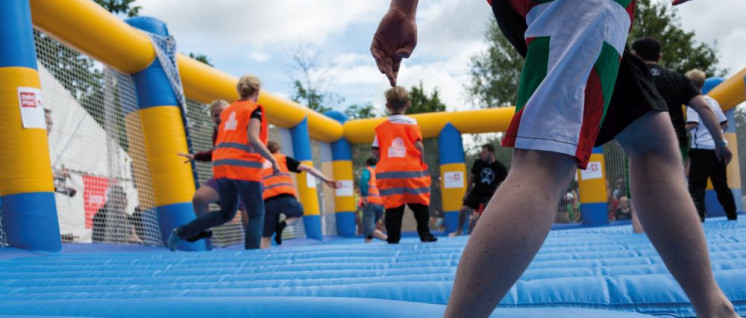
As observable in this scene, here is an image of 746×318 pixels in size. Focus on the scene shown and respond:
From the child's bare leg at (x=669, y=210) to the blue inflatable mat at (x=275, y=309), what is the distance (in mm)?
327

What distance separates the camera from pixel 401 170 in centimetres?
478

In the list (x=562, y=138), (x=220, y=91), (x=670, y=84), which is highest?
(x=220, y=91)

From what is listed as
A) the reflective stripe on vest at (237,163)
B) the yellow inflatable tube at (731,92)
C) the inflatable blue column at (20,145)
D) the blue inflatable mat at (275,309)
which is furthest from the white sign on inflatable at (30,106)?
the yellow inflatable tube at (731,92)

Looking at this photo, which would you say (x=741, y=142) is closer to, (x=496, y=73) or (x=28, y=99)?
(x=28, y=99)

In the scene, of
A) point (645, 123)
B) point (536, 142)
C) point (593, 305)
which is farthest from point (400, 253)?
point (536, 142)

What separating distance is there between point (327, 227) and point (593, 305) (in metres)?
8.26

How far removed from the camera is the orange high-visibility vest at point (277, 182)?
19.6ft

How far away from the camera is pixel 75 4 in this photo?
14.6 feet

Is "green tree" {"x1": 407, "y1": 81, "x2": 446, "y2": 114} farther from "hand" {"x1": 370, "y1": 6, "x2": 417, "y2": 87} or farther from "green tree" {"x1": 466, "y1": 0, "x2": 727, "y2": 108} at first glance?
"hand" {"x1": 370, "y1": 6, "x2": 417, "y2": 87}

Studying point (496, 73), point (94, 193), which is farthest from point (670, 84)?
point (496, 73)

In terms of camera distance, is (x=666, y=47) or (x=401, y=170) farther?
(x=666, y=47)

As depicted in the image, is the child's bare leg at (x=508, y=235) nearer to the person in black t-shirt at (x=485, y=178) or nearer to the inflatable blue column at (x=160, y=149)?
the inflatable blue column at (x=160, y=149)

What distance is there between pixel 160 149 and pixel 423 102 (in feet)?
78.6

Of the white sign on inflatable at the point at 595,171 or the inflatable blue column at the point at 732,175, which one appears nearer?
the inflatable blue column at the point at 732,175
